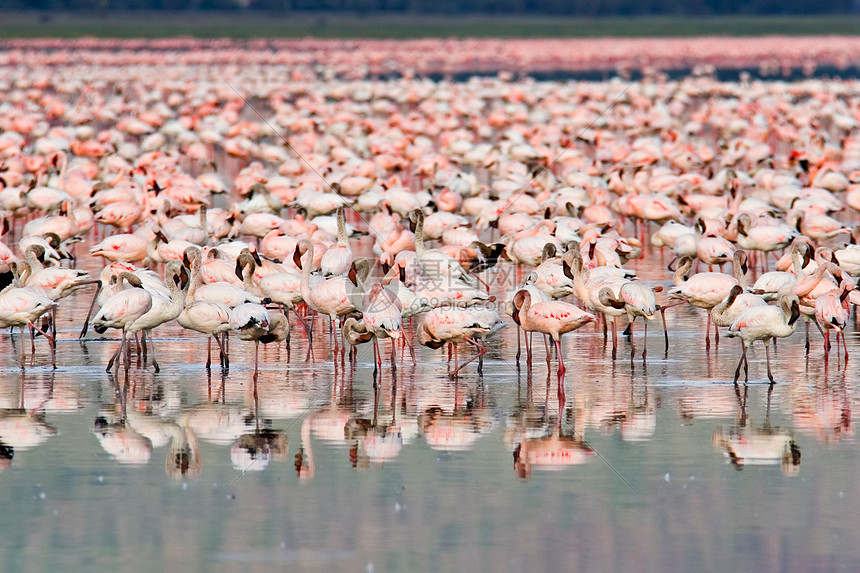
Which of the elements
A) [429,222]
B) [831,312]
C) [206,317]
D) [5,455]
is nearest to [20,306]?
[206,317]

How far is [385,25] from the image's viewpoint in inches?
3733

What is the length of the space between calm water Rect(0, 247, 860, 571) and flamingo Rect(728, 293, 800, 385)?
15.0 inches

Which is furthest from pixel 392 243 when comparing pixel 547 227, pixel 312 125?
pixel 312 125

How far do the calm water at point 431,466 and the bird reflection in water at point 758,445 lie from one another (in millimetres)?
23

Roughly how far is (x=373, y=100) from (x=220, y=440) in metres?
30.2

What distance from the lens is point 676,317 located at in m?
14.2

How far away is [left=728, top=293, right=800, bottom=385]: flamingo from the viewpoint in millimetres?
10727

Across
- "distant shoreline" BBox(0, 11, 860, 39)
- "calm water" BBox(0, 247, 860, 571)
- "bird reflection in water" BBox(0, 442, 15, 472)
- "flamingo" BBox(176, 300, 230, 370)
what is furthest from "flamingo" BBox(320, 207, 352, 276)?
"distant shoreline" BBox(0, 11, 860, 39)

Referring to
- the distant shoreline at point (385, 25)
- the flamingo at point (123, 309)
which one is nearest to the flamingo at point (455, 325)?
the flamingo at point (123, 309)

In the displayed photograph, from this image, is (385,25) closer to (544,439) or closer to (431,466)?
(544,439)

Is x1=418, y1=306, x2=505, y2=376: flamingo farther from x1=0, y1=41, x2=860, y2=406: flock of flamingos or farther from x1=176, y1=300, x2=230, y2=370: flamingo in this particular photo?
x1=176, y1=300, x2=230, y2=370: flamingo

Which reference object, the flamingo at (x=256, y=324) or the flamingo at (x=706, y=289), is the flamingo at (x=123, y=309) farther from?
the flamingo at (x=706, y=289)

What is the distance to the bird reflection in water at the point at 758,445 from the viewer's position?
877cm

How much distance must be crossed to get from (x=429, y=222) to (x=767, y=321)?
659 centimetres
